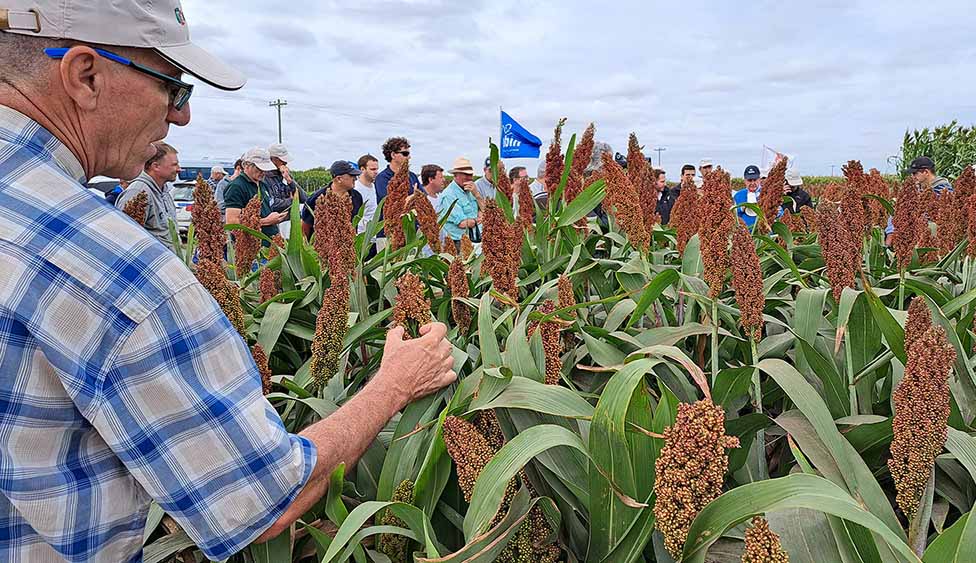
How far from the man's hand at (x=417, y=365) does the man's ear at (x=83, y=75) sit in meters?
0.70

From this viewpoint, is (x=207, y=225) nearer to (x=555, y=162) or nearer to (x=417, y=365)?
(x=417, y=365)

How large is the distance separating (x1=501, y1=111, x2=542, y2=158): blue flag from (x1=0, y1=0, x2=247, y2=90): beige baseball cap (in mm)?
3881

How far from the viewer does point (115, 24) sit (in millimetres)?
1144

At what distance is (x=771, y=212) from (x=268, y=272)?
1755 millimetres

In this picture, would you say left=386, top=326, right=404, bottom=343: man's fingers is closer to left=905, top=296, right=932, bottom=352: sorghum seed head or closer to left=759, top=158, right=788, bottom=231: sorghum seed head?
left=905, top=296, right=932, bottom=352: sorghum seed head

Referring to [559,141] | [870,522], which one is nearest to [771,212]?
[559,141]

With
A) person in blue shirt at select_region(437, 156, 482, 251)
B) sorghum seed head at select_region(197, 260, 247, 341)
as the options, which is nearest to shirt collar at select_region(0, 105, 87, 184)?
sorghum seed head at select_region(197, 260, 247, 341)

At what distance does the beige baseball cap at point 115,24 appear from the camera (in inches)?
42.8

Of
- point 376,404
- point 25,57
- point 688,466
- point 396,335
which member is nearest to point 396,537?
point 376,404

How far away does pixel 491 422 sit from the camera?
1312mm

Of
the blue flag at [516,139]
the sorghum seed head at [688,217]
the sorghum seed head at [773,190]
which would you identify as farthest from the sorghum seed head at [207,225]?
the blue flag at [516,139]

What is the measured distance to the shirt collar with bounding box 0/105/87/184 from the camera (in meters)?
1.13

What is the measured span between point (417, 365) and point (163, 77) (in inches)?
27.8

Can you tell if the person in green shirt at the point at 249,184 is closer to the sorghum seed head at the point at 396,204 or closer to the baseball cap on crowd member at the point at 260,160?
the baseball cap on crowd member at the point at 260,160
